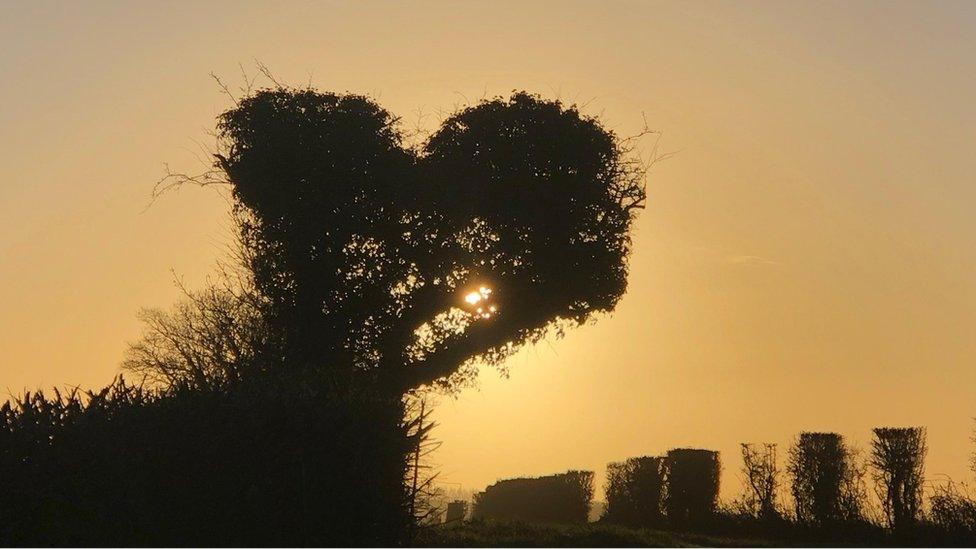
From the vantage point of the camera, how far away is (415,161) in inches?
1574

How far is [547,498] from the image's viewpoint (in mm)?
53281

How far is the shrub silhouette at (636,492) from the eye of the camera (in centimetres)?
4406

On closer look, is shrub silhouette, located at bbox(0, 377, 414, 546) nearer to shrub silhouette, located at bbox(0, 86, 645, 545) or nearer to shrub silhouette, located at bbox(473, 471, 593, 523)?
shrub silhouette, located at bbox(0, 86, 645, 545)

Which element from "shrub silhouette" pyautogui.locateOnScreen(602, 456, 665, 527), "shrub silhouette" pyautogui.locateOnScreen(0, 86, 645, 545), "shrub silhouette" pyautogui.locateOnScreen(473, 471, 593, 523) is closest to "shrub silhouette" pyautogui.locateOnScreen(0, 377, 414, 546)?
"shrub silhouette" pyautogui.locateOnScreen(0, 86, 645, 545)

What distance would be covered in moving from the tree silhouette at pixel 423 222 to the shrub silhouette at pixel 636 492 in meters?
9.25

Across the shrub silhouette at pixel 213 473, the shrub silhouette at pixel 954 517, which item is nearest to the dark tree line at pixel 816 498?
the shrub silhouette at pixel 954 517

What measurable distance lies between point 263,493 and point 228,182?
67.6ft

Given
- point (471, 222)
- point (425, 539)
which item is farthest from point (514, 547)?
point (471, 222)

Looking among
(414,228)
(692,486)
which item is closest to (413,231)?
(414,228)

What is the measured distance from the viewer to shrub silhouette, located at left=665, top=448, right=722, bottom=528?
4088cm

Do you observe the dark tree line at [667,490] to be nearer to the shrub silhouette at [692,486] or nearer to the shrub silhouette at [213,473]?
the shrub silhouette at [692,486]

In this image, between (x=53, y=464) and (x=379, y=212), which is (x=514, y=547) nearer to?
(x=53, y=464)

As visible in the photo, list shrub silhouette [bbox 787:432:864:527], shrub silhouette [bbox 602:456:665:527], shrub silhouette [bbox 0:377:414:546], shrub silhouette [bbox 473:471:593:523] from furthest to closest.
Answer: shrub silhouette [bbox 473:471:593:523]
shrub silhouette [bbox 602:456:665:527]
shrub silhouette [bbox 787:432:864:527]
shrub silhouette [bbox 0:377:414:546]

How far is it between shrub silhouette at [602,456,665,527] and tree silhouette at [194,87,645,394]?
364 inches
